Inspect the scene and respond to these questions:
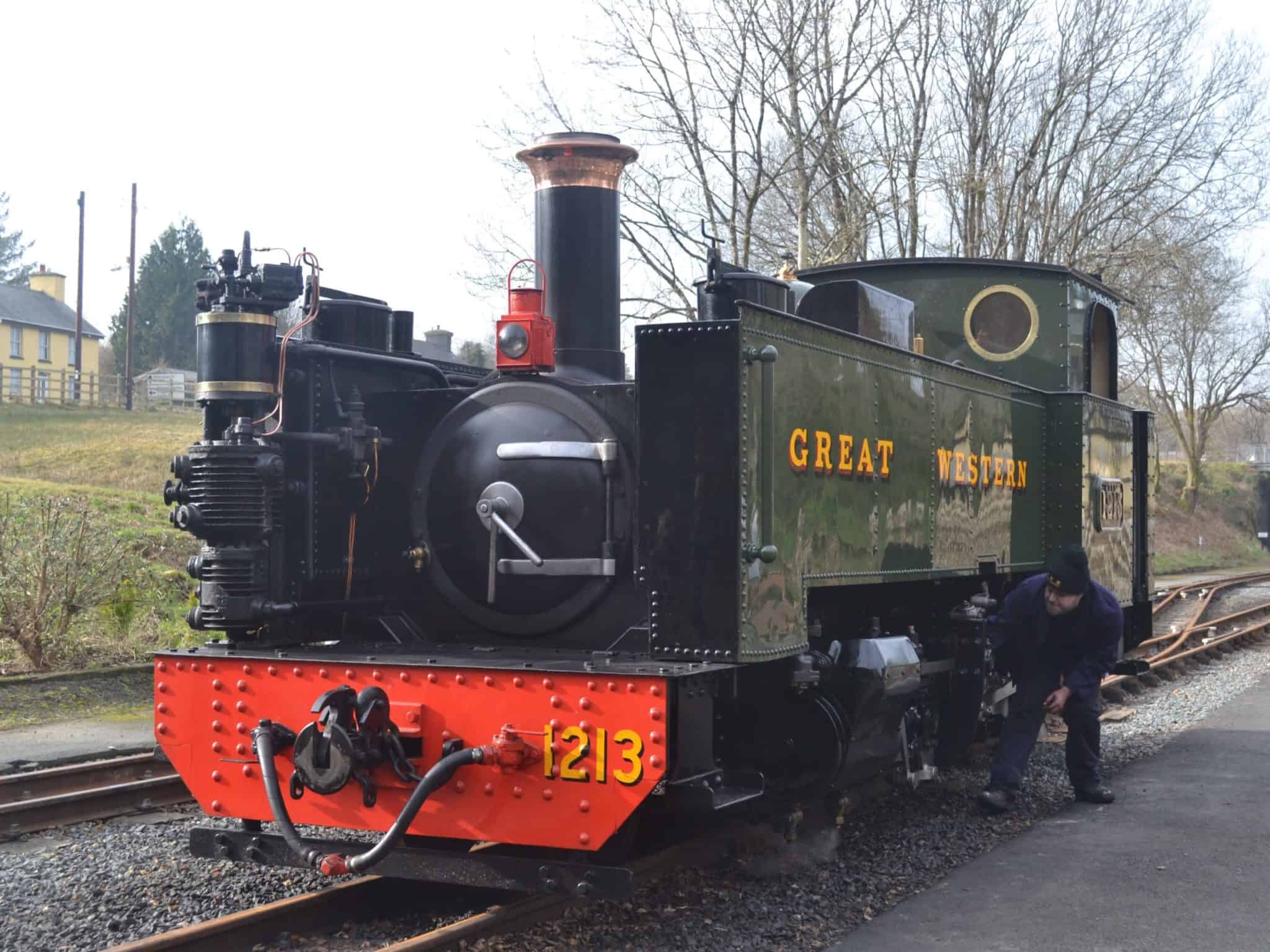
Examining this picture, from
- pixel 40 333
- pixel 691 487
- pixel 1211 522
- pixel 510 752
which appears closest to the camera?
pixel 510 752

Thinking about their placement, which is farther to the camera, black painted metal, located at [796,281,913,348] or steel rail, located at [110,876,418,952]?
black painted metal, located at [796,281,913,348]

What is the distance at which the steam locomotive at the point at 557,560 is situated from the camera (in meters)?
4.36

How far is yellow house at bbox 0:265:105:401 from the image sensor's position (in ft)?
151

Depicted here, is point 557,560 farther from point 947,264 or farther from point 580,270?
point 947,264

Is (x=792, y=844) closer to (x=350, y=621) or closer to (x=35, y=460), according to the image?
(x=350, y=621)

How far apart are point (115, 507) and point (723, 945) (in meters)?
15.7

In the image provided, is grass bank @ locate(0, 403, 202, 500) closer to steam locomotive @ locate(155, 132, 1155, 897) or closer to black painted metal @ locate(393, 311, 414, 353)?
black painted metal @ locate(393, 311, 414, 353)

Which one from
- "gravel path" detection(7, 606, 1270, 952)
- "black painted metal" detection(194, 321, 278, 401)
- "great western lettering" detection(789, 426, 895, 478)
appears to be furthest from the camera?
"black painted metal" detection(194, 321, 278, 401)

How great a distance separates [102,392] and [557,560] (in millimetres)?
34265

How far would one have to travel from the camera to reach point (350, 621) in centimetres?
563

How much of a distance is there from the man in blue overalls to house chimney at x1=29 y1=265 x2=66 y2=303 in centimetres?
5208

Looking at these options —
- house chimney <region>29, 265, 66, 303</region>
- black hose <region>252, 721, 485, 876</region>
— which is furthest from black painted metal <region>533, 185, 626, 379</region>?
house chimney <region>29, 265, 66, 303</region>

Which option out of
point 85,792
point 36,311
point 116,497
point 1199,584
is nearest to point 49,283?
point 36,311

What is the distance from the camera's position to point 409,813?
4.22 meters
